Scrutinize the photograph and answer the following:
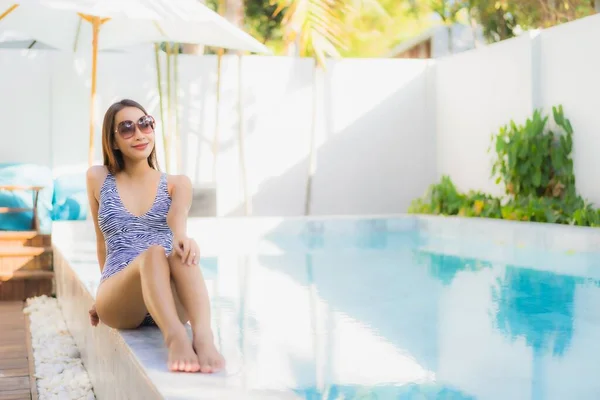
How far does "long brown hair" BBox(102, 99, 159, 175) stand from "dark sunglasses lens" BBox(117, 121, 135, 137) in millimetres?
72

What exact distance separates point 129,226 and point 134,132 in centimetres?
35

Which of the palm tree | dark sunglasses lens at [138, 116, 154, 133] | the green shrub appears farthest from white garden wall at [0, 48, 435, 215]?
dark sunglasses lens at [138, 116, 154, 133]

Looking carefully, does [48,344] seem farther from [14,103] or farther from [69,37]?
[14,103]

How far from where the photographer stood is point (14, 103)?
31.3ft

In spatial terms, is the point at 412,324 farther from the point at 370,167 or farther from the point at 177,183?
the point at 370,167

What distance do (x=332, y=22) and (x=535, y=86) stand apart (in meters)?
2.52

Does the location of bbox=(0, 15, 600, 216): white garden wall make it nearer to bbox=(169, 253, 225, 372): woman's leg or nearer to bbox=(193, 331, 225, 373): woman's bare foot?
bbox=(169, 253, 225, 372): woman's leg

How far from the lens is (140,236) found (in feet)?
10.9

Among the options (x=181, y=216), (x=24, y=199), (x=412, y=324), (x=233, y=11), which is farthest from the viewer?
(x=233, y=11)

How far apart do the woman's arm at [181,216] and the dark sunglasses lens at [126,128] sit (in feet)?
0.80

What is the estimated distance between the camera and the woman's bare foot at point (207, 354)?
8.73 feet

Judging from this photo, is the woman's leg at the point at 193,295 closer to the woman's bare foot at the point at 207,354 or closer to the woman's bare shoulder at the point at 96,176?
the woman's bare foot at the point at 207,354

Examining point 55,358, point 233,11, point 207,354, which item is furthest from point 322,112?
point 207,354

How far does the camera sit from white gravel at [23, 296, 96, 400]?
13.0ft
